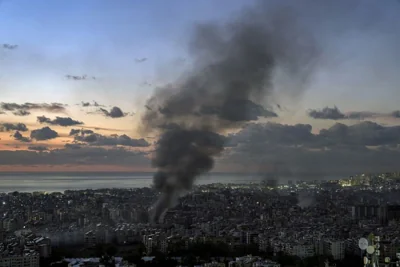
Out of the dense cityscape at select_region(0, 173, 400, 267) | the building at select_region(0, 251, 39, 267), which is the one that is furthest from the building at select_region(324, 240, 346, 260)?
the building at select_region(0, 251, 39, 267)

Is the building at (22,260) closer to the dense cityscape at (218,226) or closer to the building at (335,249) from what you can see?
the dense cityscape at (218,226)

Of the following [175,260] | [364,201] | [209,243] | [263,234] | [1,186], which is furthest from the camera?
[1,186]

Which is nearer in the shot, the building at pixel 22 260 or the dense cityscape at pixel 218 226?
the building at pixel 22 260

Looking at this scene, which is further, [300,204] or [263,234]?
[300,204]

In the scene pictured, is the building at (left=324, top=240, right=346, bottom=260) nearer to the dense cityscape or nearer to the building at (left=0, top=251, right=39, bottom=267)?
the dense cityscape

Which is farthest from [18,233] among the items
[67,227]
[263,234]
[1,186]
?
[1,186]

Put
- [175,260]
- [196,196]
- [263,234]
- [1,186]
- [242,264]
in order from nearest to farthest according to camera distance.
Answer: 1. [242,264]
2. [175,260]
3. [263,234]
4. [196,196]
5. [1,186]

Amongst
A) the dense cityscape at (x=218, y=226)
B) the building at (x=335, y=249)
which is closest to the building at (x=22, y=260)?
the dense cityscape at (x=218, y=226)

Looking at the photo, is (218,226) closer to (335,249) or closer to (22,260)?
(335,249)

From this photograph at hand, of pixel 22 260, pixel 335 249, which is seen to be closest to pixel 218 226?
pixel 335 249

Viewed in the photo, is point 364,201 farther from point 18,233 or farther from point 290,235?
point 18,233
